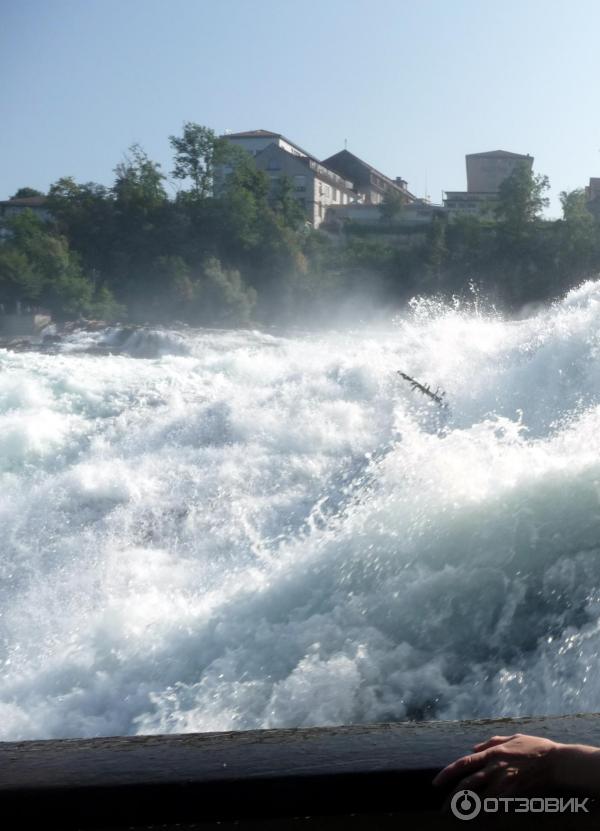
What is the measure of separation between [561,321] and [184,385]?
5.57 meters

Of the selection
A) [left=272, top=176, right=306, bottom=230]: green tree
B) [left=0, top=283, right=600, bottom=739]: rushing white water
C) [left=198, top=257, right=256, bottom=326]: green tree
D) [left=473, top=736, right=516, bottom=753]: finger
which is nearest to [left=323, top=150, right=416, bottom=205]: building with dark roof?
[left=272, top=176, right=306, bottom=230]: green tree

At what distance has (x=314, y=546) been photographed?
6.30 m

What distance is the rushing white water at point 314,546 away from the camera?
4379 millimetres

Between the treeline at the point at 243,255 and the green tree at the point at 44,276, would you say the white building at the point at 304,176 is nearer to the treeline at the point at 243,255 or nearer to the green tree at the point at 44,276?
the treeline at the point at 243,255

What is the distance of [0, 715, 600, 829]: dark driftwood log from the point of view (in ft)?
4.29

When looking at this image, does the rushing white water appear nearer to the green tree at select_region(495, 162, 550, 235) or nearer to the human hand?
the human hand

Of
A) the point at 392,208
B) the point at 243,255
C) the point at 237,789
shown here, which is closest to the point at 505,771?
the point at 237,789

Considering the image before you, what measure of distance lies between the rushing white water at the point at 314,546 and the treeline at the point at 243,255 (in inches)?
1223

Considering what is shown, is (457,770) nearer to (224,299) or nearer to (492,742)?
(492,742)

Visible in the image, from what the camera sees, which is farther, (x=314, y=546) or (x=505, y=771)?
(x=314, y=546)

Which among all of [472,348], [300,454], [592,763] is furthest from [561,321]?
[592,763]

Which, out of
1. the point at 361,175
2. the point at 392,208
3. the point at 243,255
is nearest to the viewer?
the point at 243,255

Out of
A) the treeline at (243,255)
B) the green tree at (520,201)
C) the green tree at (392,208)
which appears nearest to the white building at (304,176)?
the green tree at (392,208)

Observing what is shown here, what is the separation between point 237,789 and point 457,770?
32cm
